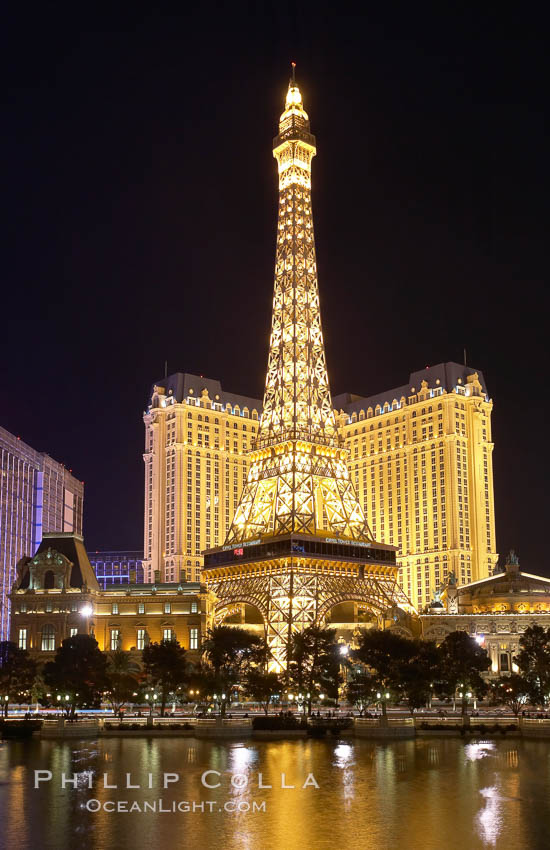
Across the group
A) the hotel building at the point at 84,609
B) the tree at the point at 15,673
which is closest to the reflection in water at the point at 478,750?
the tree at the point at 15,673

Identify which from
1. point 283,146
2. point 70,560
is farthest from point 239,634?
point 283,146

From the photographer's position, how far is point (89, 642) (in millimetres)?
113125

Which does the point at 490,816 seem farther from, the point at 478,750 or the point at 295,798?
the point at 478,750

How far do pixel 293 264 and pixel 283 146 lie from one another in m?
24.0

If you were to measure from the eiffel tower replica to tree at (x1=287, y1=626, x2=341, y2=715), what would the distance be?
26068mm

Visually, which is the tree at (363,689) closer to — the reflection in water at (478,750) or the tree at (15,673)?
the reflection in water at (478,750)

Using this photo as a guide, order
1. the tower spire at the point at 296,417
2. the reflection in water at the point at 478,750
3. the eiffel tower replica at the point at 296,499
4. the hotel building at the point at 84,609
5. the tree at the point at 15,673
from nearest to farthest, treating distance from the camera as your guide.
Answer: the reflection in water at the point at 478,750, the tree at the point at 15,673, the eiffel tower replica at the point at 296,499, the hotel building at the point at 84,609, the tower spire at the point at 296,417

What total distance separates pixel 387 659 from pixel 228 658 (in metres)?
19.2

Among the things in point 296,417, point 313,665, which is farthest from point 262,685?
point 296,417

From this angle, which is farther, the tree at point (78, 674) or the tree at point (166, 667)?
the tree at point (166, 667)

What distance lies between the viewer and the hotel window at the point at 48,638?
149250 millimetres

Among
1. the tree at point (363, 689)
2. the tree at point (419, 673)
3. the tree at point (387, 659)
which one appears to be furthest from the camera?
the tree at point (363, 689)

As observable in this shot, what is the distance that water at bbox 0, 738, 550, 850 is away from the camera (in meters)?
42.0

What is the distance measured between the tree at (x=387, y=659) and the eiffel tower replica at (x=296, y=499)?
3932 cm
